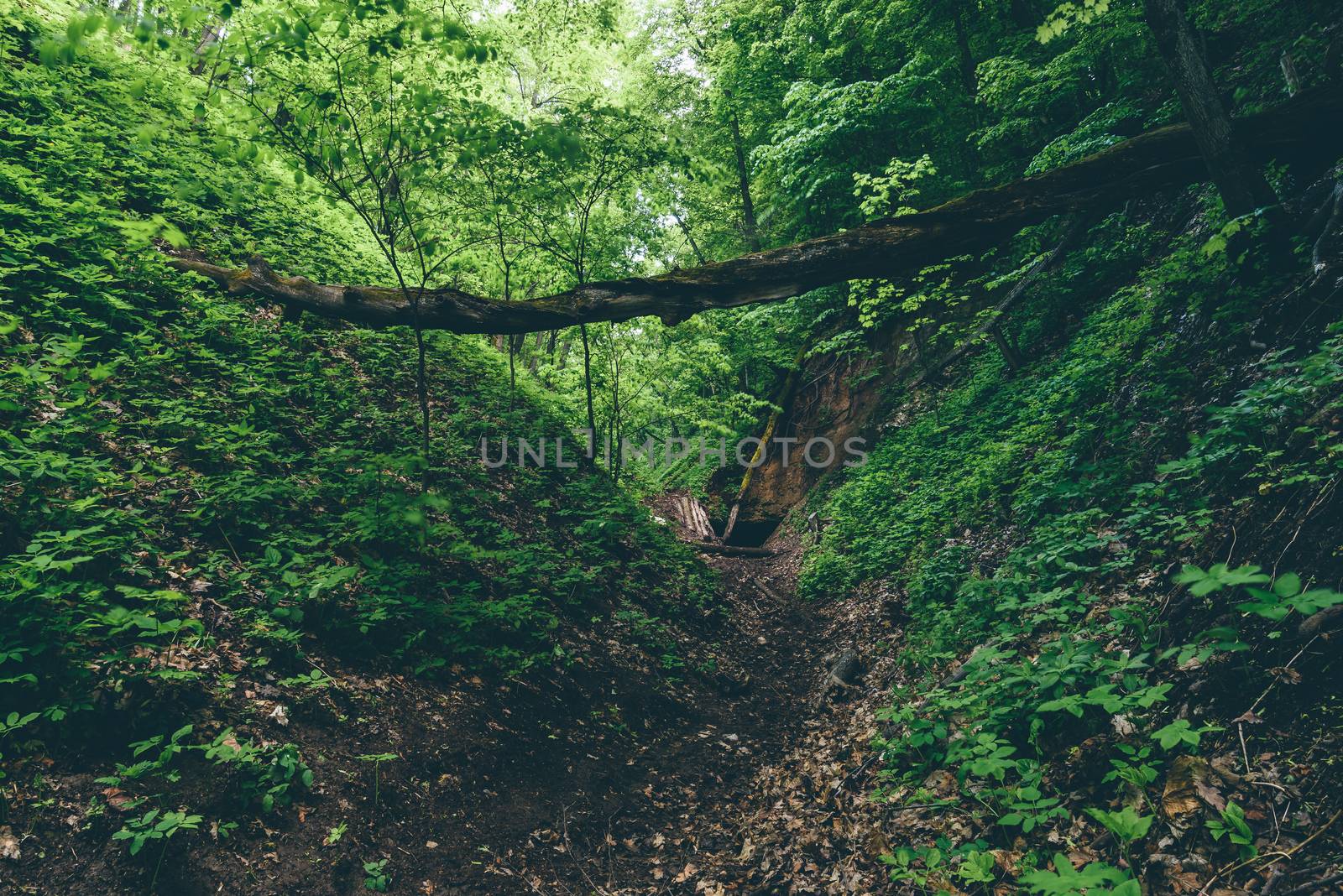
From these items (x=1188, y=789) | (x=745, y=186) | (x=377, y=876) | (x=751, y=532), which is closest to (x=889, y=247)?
(x=1188, y=789)

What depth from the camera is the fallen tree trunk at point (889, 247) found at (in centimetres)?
509

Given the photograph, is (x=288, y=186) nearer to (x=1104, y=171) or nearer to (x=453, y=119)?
(x=453, y=119)

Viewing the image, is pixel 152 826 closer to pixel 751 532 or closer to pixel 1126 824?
pixel 1126 824

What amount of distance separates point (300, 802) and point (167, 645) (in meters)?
1.28

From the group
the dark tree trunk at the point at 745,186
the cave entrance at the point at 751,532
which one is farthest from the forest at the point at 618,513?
the dark tree trunk at the point at 745,186

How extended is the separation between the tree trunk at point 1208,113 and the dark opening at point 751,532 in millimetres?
11336

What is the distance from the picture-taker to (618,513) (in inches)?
376

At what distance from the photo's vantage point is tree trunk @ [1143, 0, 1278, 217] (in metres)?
4.89

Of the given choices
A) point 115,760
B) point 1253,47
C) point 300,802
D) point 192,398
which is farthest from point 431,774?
point 1253,47

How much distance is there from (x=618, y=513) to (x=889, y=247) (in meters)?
5.81

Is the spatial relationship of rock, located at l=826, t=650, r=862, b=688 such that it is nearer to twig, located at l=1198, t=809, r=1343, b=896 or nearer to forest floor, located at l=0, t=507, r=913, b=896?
forest floor, located at l=0, t=507, r=913, b=896

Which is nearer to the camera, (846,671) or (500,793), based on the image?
(500,793)

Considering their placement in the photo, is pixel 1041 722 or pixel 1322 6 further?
pixel 1322 6

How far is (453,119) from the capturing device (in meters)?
5.68
